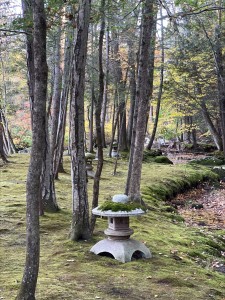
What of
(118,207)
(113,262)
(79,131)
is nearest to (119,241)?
(113,262)

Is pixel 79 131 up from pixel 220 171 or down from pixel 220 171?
up

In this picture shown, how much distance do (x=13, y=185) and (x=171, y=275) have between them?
6357 millimetres

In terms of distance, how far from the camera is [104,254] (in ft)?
15.7

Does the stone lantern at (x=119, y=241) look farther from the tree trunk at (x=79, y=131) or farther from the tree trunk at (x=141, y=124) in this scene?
the tree trunk at (x=141, y=124)

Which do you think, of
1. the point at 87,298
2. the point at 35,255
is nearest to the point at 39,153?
the point at 35,255

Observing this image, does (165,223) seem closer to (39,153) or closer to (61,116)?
(61,116)

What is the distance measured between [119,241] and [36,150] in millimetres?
2349

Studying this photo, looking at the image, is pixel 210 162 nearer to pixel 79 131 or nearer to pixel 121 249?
pixel 79 131

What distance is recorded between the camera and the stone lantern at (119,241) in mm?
4575

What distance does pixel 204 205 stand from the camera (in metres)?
11.0

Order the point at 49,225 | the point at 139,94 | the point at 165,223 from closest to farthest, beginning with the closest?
the point at 49,225
the point at 165,223
the point at 139,94

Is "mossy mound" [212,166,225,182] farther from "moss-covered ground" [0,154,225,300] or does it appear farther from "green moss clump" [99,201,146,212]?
"green moss clump" [99,201,146,212]

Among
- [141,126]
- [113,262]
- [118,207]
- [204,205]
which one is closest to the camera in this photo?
[113,262]

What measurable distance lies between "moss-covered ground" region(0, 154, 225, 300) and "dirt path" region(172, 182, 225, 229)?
2.52 feet
